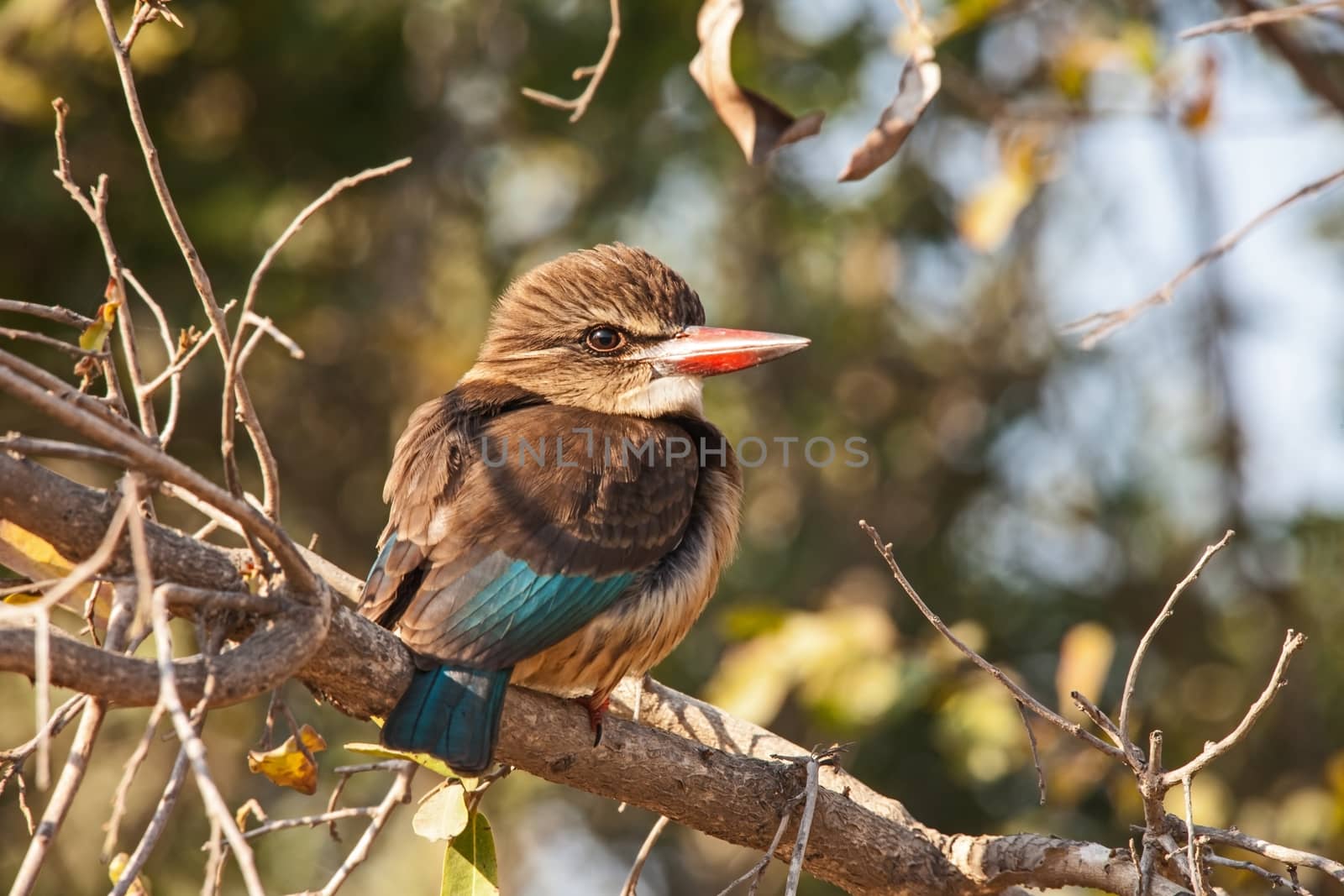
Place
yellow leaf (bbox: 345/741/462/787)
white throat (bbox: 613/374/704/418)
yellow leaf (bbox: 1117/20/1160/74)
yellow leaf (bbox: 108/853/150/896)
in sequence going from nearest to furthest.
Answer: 1. yellow leaf (bbox: 108/853/150/896)
2. yellow leaf (bbox: 345/741/462/787)
3. white throat (bbox: 613/374/704/418)
4. yellow leaf (bbox: 1117/20/1160/74)

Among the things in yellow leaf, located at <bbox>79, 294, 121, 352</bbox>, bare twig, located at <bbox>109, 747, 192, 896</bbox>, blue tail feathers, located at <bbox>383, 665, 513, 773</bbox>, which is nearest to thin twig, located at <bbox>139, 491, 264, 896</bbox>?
bare twig, located at <bbox>109, 747, 192, 896</bbox>

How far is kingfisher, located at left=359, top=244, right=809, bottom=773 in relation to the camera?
2801 millimetres

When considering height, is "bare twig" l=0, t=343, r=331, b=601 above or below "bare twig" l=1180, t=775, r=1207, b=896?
above

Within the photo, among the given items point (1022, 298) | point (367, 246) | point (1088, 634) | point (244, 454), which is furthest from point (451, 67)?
point (1088, 634)

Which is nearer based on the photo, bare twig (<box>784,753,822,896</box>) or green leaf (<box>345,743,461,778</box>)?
bare twig (<box>784,753,822,896</box>)

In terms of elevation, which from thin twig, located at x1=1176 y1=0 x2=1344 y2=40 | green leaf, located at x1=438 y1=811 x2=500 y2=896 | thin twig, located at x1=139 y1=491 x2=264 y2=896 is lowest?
green leaf, located at x1=438 y1=811 x2=500 y2=896

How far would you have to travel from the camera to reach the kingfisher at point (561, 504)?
A: 2.80 m

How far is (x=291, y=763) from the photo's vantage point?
255 cm

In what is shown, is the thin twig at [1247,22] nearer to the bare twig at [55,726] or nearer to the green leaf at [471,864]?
the green leaf at [471,864]

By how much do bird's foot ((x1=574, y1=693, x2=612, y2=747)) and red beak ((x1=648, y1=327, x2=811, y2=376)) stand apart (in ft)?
3.71

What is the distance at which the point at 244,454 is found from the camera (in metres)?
5.53

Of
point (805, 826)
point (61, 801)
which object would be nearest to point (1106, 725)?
point (805, 826)

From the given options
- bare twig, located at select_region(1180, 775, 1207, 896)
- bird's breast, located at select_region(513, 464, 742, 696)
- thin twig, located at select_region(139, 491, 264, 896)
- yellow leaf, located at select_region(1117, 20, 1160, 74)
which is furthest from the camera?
yellow leaf, located at select_region(1117, 20, 1160, 74)

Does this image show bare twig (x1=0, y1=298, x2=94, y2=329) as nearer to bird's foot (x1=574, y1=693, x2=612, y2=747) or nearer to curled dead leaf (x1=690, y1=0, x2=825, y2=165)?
bird's foot (x1=574, y1=693, x2=612, y2=747)
